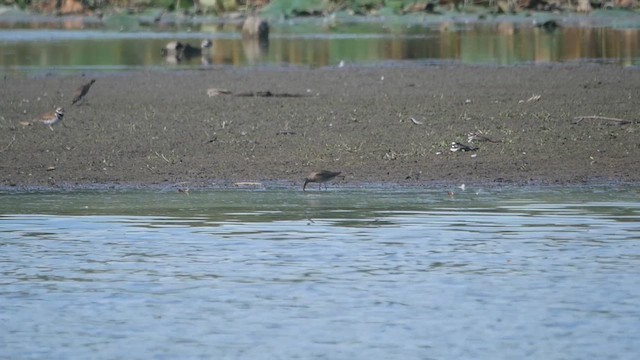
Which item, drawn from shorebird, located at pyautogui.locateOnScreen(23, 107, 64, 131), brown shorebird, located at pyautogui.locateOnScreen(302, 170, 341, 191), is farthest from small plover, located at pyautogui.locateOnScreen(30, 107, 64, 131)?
brown shorebird, located at pyautogui.locateOnScreen(302, 170, 341, 191)

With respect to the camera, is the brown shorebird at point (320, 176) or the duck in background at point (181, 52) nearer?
the brown shorebird at point (320, 176)

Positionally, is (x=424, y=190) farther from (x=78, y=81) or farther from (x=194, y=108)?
(x=78, y=81)

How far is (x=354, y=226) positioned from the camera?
1052 centimetres

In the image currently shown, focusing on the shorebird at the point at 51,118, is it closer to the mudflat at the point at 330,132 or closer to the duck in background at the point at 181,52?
the mudflat at the point at 330,132

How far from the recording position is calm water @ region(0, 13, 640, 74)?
76.5 ft

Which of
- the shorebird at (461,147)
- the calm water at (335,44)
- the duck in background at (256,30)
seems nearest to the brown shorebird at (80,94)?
the calm water at (335,44)

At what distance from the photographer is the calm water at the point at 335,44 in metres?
23.3

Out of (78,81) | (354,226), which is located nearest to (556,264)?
(354,226)

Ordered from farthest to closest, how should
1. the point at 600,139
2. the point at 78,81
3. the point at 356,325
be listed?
the point at 78,81, the point at 600,139, the point at 356,325

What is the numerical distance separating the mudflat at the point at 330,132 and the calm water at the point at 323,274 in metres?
0.63

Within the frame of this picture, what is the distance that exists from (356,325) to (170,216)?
3714mm

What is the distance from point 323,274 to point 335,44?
64.5ft

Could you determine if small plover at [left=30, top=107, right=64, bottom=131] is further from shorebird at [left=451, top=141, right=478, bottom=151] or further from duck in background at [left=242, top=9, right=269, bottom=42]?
duck in background at [left=242, top=9, right=269, bottom=42]

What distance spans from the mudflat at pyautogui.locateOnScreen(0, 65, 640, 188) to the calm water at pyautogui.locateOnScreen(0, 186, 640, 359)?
24.9 inches
